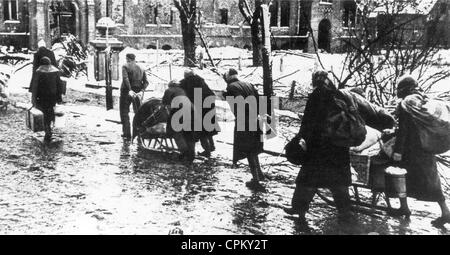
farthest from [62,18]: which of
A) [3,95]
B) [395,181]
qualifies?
[395,181]

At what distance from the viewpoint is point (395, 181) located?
242 inches

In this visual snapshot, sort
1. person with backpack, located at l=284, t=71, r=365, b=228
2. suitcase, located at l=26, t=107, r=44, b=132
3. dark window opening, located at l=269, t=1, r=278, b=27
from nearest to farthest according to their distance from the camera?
person with backpack, located at l=284, t=71, r=365, b=228 < suitcase, located at l=26, t=107, r=44, b=132 < dark window opening, located at l=269, t=1, r=278, b=27

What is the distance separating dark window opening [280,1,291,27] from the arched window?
20.7 metres

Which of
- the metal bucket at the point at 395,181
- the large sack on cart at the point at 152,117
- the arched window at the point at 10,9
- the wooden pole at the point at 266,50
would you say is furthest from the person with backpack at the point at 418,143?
the arched window at the point at 10,9

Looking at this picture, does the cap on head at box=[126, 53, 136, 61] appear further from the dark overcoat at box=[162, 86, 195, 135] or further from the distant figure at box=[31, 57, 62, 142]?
the dark overcoat at box=[162, 86, 195, 135]

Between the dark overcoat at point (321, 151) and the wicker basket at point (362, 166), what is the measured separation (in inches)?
26.4

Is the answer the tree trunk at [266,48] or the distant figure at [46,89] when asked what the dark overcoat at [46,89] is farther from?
the tree trunk at [266,48]

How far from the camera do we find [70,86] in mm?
21594

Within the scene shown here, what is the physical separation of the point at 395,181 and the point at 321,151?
39.5 inches

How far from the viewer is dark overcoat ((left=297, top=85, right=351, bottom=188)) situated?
5922 millimetres

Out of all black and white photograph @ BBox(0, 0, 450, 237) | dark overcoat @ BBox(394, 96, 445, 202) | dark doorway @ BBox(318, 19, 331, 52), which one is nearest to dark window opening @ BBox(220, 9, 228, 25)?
dark doorway @ BBox(318, 19, 331, 52)

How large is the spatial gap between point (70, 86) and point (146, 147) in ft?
39.6

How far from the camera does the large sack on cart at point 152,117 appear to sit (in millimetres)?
10227

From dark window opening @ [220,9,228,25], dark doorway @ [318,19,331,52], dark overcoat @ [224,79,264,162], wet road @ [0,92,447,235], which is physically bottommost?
wet road @ [0,92,447,235]
